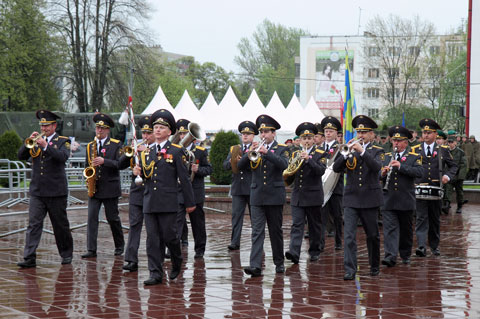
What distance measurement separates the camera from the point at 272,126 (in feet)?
32.8

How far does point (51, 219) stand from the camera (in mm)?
10383

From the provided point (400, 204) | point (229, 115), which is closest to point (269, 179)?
point (400, 204)

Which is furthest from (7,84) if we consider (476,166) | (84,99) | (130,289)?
(130,289)

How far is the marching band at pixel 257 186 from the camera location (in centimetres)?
902

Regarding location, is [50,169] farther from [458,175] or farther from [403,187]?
[458,175]

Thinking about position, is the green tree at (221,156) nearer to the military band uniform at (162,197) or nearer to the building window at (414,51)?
the military band uniform at (162,197)

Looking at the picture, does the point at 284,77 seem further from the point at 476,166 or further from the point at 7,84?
the point at 476,166

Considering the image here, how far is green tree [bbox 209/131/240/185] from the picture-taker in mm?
21031

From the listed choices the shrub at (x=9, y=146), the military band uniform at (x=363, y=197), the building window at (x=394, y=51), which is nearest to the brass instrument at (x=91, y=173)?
the military band uniform at (x=363, y=197)

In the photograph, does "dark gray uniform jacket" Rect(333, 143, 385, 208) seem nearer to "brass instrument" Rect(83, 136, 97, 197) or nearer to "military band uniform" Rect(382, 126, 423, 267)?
"military band uniform" Rect(382, 126, 423, 267)

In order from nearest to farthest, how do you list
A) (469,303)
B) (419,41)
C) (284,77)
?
(469,303) → (419,41) → (284,77)

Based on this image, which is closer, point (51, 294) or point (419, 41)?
point (51, 294)

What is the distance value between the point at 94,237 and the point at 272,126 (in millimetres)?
3145

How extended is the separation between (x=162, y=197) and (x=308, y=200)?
2.63 metres
